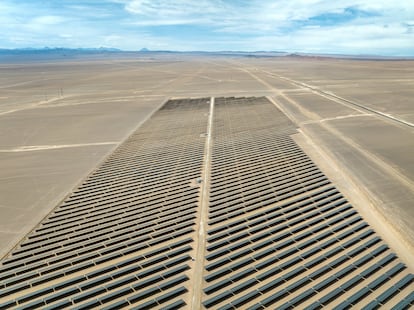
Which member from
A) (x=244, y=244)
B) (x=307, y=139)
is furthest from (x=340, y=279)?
(x=307, y=139)

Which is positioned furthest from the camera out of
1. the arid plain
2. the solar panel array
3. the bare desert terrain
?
the arid plain

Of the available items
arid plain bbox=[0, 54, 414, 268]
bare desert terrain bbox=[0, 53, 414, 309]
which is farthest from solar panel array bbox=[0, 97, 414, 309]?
arid plain bbox=[0, 54, 414, 268]

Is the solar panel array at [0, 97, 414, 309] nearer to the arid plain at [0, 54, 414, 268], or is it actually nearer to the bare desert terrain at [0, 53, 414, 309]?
the bare desert terrain at [0, 53, 414, 309]

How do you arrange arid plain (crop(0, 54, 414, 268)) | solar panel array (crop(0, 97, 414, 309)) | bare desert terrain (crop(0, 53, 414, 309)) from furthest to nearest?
arid plain (crop(0, 54, 414, 268)) < bare desert terrain (crop(0, 53, 414, 309)) < solar panel array (crop(0, 97, 414, 309))

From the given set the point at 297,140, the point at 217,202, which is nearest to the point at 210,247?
the point at 217,202

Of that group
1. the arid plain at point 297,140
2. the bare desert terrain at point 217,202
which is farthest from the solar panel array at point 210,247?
the arid plain at point 297,140

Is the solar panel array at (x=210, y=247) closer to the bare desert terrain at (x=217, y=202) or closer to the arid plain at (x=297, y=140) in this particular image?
the bare desert terrain at (x=217, y=202)

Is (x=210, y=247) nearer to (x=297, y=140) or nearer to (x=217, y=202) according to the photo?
(x=217, y=202)

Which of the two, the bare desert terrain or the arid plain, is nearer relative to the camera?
the bare desert terrain

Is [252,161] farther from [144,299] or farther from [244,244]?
[144,299]
